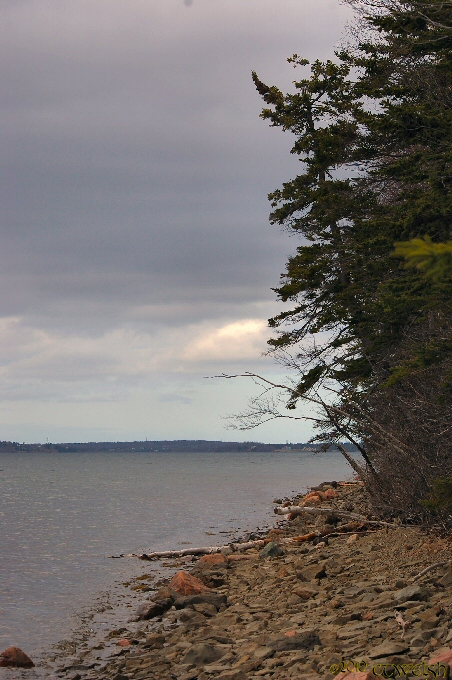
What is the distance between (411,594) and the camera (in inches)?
400

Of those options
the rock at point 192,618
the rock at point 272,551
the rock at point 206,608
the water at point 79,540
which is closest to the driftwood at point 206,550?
the water at point 79,540

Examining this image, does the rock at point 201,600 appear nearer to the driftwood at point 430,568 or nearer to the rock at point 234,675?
the driftwood at point 430,568

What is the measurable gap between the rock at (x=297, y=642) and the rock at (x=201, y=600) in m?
4.56

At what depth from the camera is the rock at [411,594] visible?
1012cm

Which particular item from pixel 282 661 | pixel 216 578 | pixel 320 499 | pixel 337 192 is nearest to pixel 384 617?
pixel 282 661

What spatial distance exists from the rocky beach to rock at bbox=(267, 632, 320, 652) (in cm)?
1

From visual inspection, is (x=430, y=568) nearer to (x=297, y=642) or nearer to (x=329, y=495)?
(x=297, y=642)

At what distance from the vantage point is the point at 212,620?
491 inches

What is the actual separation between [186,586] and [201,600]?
3.73ft

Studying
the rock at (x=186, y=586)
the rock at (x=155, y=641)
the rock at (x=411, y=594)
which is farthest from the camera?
the rock at (x=186, y=586)

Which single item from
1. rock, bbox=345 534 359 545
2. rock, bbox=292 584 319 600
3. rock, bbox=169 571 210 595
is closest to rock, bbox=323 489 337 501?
rock, bbox=345 534 359 545

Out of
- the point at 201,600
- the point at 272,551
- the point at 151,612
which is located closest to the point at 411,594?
the point at 201,600

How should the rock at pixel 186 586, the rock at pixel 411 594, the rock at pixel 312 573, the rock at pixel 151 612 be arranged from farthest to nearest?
the rock at pixel 186 586 → the rock at pixel 151 612 → the rock at pixel 312 573 → the rock at pixel 411 594

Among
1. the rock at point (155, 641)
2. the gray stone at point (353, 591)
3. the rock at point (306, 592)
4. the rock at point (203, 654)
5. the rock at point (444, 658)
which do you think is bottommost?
the rock at point (155, 641)
